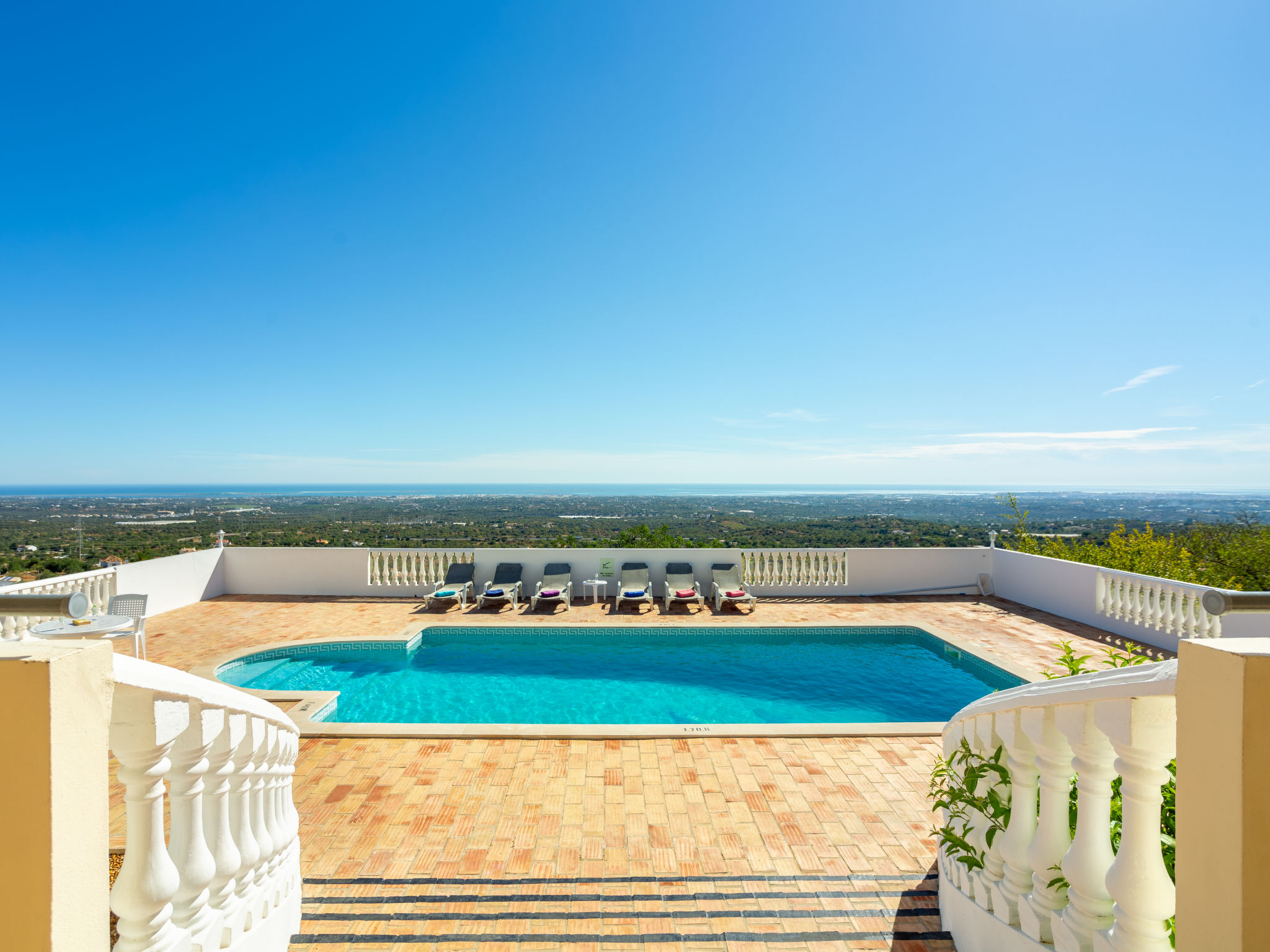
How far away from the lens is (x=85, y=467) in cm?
2956

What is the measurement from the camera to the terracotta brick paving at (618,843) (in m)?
2.76

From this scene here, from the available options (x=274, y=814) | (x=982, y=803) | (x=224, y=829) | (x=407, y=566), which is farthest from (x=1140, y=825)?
(x=407, y=566)

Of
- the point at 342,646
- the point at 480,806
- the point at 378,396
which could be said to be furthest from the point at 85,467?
the point at 480,806

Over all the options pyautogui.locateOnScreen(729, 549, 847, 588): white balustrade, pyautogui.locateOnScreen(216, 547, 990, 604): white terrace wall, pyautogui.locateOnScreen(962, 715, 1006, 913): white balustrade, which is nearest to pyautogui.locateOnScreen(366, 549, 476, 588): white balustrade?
pyautogui.locateOnScreen(216, 547, 990, 604): white terrace wall

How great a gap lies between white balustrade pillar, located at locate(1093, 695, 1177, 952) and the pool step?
1.66 m

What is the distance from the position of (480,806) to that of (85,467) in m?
39.7

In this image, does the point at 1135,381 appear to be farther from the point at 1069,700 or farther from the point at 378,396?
the point at 378,396

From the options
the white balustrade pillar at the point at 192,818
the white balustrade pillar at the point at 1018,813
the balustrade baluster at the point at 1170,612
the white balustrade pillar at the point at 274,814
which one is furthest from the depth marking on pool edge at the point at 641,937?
the balustrade baluster at the point at 1170,612

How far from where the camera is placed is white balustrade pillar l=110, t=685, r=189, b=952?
Result: 4.66ft

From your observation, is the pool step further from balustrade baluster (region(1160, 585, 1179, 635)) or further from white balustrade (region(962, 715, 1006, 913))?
balustrade baluster (region(1160, 585, 1179, 635))

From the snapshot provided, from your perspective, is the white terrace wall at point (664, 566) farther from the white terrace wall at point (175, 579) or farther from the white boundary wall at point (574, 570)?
the white terrace wall at point (175, 579)

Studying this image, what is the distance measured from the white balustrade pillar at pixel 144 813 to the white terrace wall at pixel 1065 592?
10.9 m

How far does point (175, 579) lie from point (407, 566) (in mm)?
4550

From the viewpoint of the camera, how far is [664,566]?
38.8 feet
